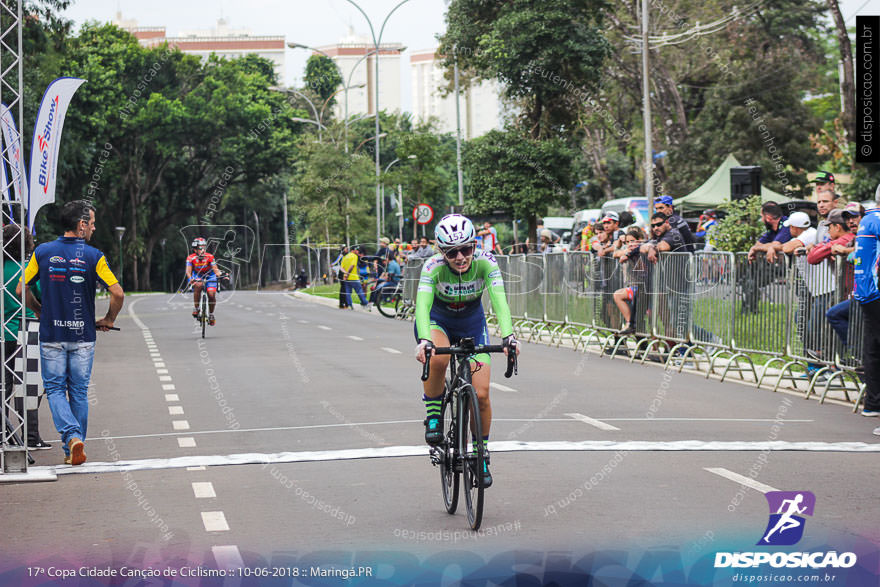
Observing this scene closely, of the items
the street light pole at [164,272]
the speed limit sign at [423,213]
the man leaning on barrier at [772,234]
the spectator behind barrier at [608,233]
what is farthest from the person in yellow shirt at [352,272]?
the street light pole at [164,272]

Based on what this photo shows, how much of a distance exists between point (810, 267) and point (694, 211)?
2651 cm

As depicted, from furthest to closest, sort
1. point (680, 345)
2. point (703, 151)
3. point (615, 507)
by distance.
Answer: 1. point (703, 151)
2. point (680, 345)
3. point (615, 507)

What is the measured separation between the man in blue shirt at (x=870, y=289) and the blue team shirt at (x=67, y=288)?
6.66 m

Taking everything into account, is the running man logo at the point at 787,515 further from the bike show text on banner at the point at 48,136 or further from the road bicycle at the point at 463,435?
the bike show text on banner at the point at 48,136

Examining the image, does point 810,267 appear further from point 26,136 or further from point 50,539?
point 26,136

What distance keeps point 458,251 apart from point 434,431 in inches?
44.0

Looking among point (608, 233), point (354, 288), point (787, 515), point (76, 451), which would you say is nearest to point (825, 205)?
point (608, 233)

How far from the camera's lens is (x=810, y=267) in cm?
1408

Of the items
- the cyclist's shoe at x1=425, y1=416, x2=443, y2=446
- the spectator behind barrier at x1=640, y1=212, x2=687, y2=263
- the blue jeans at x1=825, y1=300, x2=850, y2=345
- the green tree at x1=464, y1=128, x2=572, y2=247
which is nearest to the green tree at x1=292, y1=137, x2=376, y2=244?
the green tree at x1=464, y1=128, x2=572, y2=247

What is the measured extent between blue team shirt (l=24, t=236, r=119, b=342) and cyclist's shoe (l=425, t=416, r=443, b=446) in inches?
142

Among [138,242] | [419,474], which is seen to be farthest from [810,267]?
[138,242]

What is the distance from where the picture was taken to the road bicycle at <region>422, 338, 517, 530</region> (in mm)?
7117

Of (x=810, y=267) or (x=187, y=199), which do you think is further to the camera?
(x=187, y=199)

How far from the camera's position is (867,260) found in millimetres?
11641
